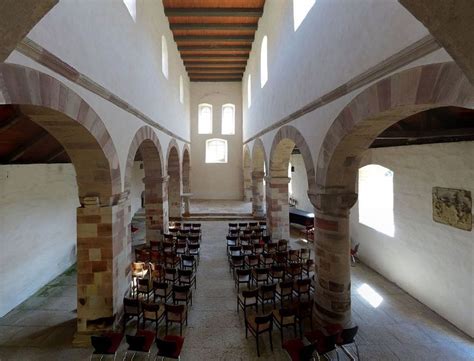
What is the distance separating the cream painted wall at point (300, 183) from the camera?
1514cm

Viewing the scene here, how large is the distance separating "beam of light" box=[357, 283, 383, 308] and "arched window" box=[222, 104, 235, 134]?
A: 14.0 metres

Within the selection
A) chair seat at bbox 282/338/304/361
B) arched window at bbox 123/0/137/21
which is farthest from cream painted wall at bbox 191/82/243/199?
chair seat at bbox 282/338/304/361

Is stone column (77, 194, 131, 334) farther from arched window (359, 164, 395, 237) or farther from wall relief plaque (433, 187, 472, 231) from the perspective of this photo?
arched window (359, 164, 395, 237)

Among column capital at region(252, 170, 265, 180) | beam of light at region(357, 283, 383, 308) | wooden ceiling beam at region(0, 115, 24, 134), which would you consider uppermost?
wooden ceiling beam at region(0, 115, 24, 134)

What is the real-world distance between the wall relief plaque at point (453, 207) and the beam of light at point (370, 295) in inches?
91.3

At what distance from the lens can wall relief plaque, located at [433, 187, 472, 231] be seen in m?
5.67

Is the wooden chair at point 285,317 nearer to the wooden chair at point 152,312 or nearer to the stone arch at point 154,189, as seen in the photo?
the wooden chair at point 152,312

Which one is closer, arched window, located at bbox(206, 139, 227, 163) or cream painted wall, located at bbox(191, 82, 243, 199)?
cream painted wall, located at bbox(191, 82, 243, 199)

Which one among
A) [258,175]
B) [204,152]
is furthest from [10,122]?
[204,152]

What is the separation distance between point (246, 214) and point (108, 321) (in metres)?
10.2

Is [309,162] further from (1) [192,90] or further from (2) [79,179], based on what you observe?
(1) [192,90]

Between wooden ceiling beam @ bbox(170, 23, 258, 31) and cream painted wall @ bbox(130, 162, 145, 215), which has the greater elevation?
wooden ceiling beam @ bbox(170, 23, 258, 31)

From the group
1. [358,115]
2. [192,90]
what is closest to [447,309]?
[358,115]

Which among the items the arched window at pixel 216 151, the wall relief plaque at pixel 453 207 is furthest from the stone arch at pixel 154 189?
the arched window at pixel 216 151
